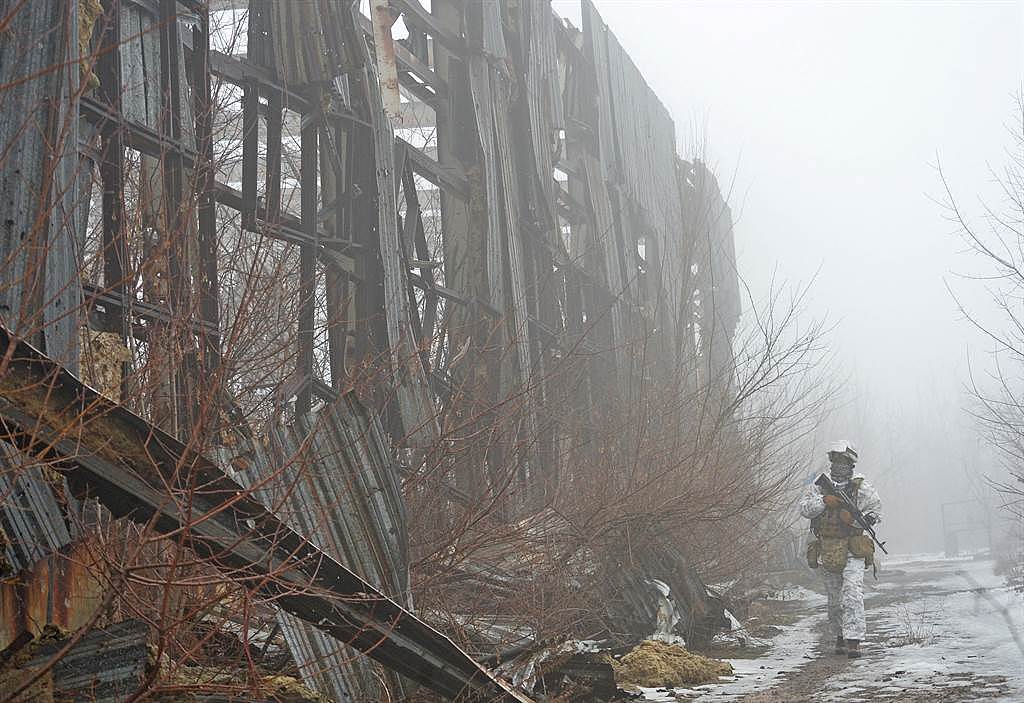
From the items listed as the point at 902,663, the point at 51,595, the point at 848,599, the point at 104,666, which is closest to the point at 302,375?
the point at 51,595

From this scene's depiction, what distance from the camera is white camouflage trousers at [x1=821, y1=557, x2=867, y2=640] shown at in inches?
370

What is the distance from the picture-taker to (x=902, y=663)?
859 centimetres

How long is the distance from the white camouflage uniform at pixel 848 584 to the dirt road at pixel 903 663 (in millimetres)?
246

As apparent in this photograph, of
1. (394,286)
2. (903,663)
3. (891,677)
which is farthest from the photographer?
(903,663)

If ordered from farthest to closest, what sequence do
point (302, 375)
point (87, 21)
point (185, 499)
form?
point (302, 375) → point (87, 21) → point (185, 499)

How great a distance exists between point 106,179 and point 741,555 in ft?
31.2

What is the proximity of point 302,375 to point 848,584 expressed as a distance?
196 inches

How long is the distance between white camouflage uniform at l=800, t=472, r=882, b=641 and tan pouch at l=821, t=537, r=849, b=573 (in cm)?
6

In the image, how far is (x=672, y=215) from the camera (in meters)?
18.6

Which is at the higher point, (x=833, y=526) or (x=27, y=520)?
(x=27, y=520)

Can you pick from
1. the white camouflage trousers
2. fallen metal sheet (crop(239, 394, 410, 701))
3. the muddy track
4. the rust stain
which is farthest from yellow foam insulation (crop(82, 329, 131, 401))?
the white camouflage trousers

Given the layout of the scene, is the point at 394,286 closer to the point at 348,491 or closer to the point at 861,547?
the point at 348,491

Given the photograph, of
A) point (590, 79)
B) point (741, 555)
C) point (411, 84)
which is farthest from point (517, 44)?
point (741, 555)

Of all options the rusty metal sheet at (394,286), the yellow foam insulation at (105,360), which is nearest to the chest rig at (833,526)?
the rusty metal sheet at (394,286)
